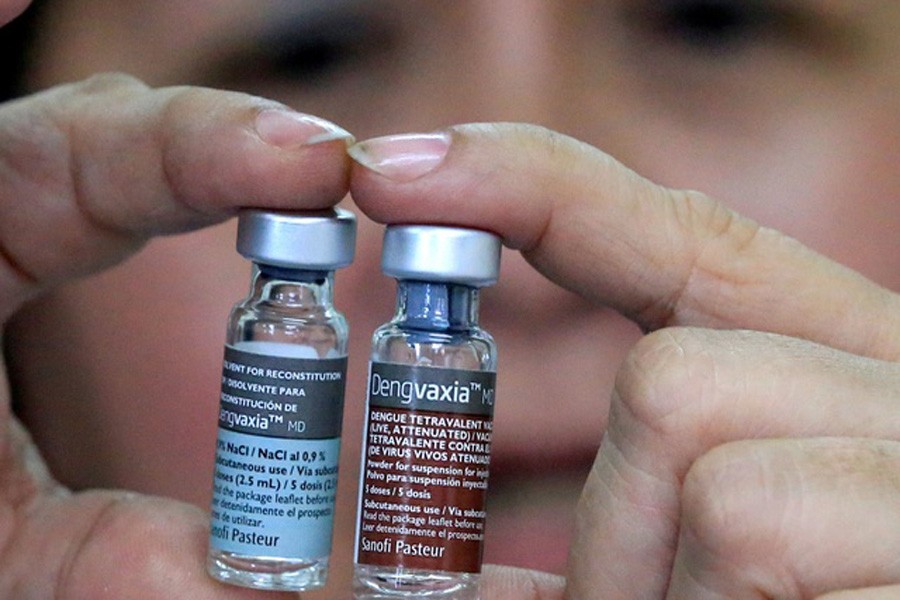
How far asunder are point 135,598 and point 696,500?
2.02 ft

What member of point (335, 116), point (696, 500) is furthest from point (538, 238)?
point (335, 116)

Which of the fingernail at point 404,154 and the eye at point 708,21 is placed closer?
the fingernail at point 404,154

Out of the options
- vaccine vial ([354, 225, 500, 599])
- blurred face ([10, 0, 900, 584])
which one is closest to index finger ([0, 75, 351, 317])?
vaccine vial ([354, 225, 500, 599])

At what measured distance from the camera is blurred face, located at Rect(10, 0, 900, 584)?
64.7 inches

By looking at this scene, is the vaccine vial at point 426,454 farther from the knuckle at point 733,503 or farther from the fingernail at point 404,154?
the knuckle at point 733,503

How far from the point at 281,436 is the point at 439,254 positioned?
22 centimetres

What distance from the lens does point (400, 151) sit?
3.35 feet

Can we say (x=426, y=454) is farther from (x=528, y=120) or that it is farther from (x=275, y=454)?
(x=528, y=120)

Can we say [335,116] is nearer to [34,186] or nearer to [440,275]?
[34,186]

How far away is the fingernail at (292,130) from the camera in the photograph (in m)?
1.03

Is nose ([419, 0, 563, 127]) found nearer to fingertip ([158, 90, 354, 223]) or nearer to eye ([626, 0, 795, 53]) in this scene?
eye ([626, 0, 795, 53])

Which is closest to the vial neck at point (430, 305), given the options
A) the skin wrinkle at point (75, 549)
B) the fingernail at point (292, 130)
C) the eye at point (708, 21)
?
the fingernail at point (292, 130)

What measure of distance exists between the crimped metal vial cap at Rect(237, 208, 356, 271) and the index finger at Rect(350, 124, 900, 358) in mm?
39

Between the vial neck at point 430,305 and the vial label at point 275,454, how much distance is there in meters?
0.09
